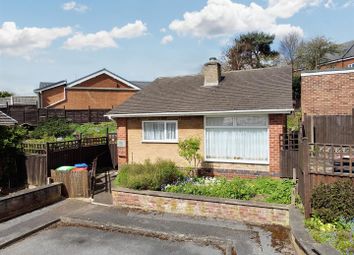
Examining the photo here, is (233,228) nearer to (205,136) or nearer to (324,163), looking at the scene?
(324,163)

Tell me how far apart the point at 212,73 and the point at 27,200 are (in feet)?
32.2

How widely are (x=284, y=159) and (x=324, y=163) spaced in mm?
4390

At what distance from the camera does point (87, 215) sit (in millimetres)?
9805

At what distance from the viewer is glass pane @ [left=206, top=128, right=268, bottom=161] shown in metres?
12.7

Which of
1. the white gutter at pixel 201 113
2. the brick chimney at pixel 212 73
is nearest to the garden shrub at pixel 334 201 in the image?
the white gutter at pixel 201 113

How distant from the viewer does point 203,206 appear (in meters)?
9.34

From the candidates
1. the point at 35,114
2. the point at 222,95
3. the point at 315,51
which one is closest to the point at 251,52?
the point at 315,51

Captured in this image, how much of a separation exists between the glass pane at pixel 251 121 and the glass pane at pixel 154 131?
3492 millimetres

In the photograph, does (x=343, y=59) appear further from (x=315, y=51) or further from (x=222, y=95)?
(x=222, y=95)

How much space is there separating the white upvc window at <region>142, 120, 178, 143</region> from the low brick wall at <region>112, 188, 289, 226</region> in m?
4.40

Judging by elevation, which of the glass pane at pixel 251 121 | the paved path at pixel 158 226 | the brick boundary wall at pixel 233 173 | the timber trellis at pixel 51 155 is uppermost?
the glass pane at pixel 251 121

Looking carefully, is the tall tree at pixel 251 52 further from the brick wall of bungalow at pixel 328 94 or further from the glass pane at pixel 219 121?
the glass pane at pixel 219 121

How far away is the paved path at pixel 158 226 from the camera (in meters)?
7.41

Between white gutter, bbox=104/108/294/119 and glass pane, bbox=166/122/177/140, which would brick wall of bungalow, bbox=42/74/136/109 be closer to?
white gutter, bbox=104/108/294/119
